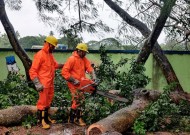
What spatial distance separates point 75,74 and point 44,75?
61 cm

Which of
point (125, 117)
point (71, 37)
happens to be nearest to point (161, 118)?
point (125, 117)

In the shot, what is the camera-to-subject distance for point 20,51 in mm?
11000

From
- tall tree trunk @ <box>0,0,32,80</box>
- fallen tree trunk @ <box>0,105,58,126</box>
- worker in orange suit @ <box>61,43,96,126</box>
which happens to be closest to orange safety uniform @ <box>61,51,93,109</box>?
worker in orange suit @ <box>61,43,96,126</box>

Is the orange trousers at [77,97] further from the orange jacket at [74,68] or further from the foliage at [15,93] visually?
the foliage at [15,93]

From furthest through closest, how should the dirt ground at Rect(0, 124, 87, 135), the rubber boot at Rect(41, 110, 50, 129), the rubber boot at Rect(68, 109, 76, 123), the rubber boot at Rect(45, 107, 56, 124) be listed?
the rubber boot at Rect(68, 109, 76, 123) → the rubber boot at Rect(45, 107, 56, 124) → the rubber boot at Rect(41, 110, 50, 129) → the dirt ground at Rect(0, 124, 87, 135)

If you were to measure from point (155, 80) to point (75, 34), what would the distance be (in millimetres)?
3425

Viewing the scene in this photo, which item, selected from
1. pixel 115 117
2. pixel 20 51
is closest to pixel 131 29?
pixel 20 51

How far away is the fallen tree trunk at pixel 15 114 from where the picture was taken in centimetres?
690

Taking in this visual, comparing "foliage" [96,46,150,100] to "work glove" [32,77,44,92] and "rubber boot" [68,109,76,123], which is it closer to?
"rubber boot" [68,109,76,123]

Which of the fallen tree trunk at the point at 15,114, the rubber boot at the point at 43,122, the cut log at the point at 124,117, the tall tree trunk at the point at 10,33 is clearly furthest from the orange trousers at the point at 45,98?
the tall tree trunk at the point at 10,33

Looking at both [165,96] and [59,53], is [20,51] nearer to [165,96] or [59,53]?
[59,53]

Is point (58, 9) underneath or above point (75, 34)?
above

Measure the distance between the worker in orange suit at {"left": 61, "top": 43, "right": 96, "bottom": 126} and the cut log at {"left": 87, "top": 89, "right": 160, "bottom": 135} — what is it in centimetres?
80

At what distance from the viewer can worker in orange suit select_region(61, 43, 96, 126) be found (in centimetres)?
677
